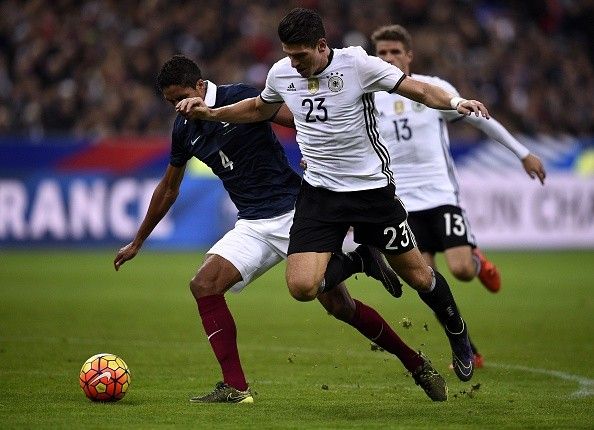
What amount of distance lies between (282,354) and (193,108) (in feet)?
11.1

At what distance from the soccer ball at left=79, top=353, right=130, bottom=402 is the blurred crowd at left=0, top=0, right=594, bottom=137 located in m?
13.5

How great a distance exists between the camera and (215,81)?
21766mm

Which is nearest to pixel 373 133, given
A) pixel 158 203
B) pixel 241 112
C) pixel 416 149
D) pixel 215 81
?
pixel 241 112

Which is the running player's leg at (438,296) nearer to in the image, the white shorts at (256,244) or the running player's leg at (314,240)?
the running player's leg at (314,240)

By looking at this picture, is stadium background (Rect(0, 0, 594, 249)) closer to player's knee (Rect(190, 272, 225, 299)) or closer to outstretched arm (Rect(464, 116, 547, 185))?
outstretched arm (Rect(464, 116, 547, 185))

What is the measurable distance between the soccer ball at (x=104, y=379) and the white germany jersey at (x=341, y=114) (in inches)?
65.2

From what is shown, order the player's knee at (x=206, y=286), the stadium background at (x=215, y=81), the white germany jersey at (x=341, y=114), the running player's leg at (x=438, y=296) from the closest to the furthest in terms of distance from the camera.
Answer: the white germany jersey at (x=341, y=114) < the running player's leg at (x=438, y=296) < the player's knee at (x=206, y=286) < the stadium background at (x=215, y=81)

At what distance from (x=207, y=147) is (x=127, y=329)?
420cm

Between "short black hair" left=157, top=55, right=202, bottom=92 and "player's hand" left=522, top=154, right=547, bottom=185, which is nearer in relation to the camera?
"short black hair" left=157, top=55, right=202, bottom=92

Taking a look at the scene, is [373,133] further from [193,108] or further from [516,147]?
[516,147]

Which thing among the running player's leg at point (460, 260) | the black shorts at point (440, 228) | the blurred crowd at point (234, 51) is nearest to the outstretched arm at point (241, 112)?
the black shorts at point (440, 228)

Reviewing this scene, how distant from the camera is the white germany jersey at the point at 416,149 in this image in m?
9.76

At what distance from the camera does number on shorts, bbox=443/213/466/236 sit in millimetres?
9789

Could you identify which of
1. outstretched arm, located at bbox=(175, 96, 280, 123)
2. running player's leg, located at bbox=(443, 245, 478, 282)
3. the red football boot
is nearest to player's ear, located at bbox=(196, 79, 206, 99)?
outstretched arm, located at bbox=(175, 96, 280, 123)
